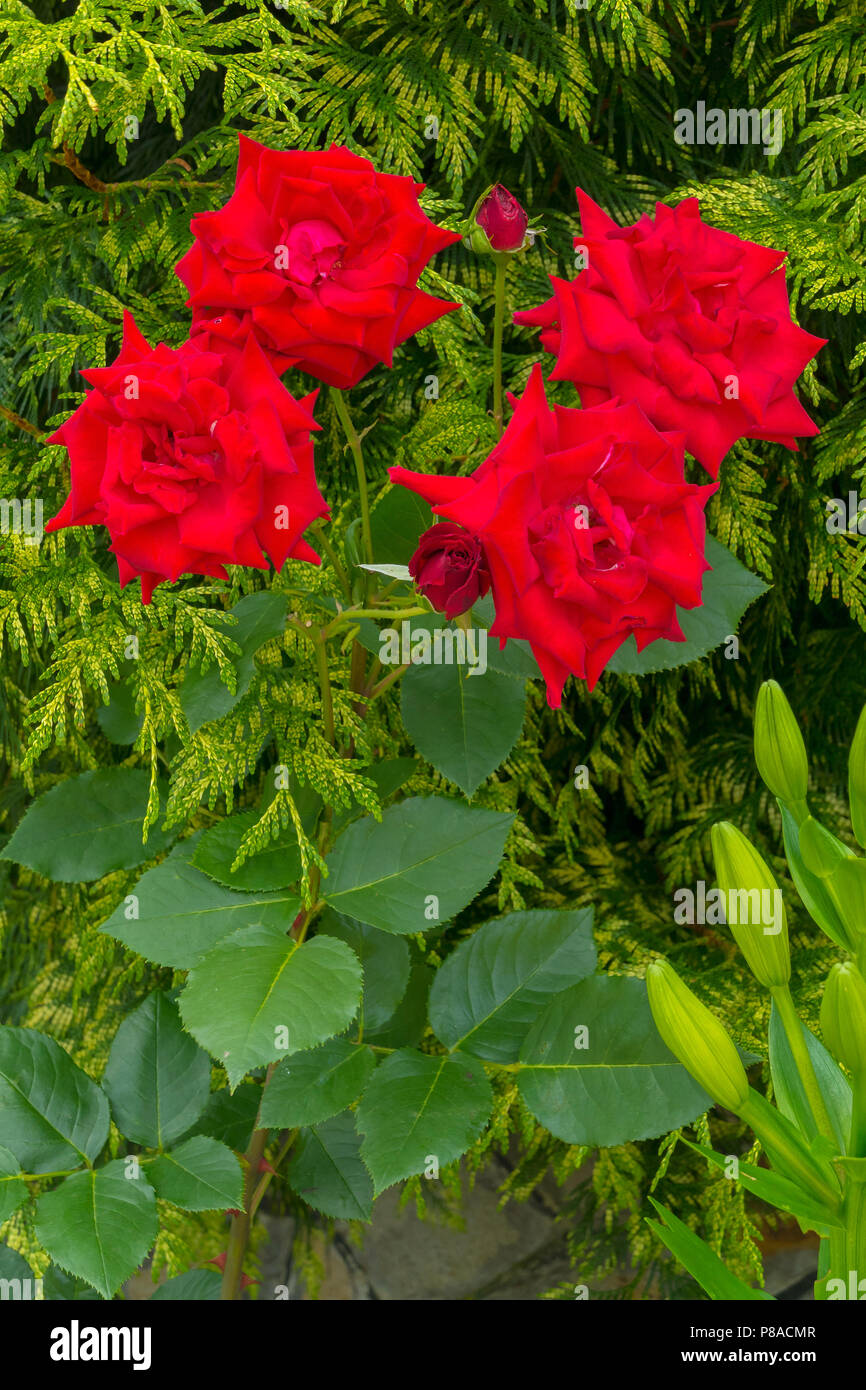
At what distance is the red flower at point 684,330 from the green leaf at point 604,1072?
295 millimetres

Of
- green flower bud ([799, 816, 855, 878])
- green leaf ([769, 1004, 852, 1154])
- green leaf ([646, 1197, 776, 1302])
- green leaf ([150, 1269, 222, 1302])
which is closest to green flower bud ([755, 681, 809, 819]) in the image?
green flower bud ([799, 816, 855, 878])

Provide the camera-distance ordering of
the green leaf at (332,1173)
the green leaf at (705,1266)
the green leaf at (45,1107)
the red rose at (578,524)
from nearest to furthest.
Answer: the red rose at (578,524)
the green leaf at (705,1266)
the green leaf at (45,1107)
the green leaf at (332,1173)

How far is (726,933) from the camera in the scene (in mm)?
1046

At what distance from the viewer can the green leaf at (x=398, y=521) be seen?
2.34 ft

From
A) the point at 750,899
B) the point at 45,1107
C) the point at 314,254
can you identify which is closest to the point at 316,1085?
the point at 45,1107

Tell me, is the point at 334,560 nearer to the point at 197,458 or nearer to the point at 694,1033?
the point at 197,458

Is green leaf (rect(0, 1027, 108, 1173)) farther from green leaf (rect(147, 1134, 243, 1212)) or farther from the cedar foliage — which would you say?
the cedar foliage

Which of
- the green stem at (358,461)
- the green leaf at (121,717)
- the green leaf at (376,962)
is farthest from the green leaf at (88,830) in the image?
the green stem at (358,461)

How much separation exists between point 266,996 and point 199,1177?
0.17m

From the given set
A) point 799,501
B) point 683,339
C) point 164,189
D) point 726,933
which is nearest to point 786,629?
point 799,501

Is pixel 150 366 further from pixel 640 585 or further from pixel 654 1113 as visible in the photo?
pixel 654 1113

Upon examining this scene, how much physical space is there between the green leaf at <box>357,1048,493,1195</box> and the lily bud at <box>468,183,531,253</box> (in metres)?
0.44

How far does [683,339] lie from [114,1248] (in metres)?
0.54

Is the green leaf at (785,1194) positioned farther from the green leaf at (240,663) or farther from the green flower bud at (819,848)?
the green leaf at (240,663)
